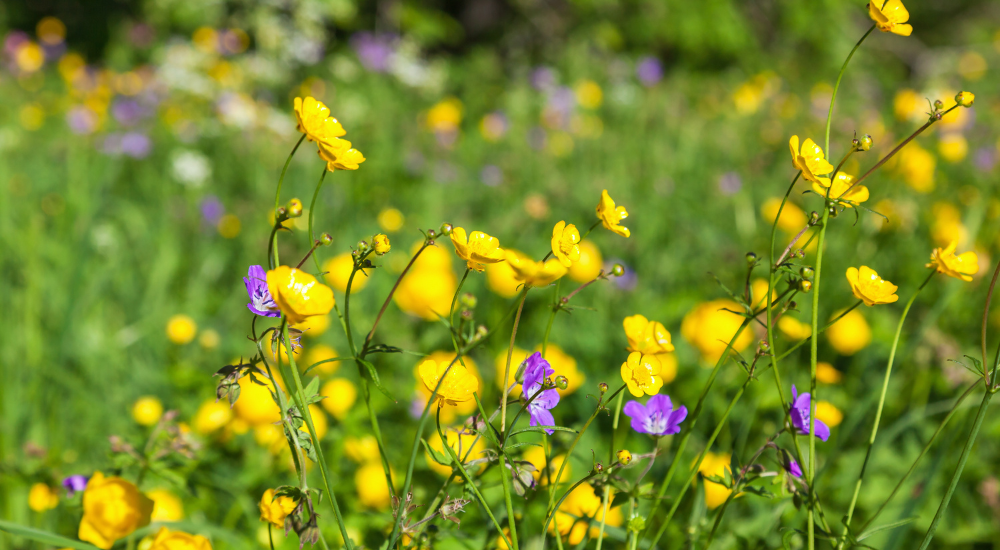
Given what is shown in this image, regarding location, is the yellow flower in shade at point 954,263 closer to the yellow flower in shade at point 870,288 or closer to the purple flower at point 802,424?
the yellow flower in shade at point 870,288

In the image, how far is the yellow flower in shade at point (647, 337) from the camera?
0.63 metres

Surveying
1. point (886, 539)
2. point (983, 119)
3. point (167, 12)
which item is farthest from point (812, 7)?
point (167, 12)

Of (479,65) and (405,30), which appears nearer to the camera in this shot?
(479,65)

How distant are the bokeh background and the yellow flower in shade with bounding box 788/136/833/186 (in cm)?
49

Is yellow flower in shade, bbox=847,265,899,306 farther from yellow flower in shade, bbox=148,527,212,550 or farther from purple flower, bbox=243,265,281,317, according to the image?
yellow flower in shade, bbox=148,527,212,550

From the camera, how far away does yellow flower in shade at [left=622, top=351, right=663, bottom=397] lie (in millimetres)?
629

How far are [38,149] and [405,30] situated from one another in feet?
9.75

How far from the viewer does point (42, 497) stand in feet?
3.33

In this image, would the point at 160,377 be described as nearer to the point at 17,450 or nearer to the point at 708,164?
the point at 17,450

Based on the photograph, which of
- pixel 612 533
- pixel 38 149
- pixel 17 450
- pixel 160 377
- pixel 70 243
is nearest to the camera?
pixel 612 533

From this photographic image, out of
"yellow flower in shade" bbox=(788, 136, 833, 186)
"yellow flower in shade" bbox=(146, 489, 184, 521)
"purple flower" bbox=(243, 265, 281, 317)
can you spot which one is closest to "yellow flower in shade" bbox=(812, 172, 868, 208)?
"yellow flower in shade" bbox=(788, 136, 833, 186)

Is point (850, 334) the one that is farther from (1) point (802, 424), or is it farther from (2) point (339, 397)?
(2) point (339, 397)

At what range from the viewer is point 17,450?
1.36 m

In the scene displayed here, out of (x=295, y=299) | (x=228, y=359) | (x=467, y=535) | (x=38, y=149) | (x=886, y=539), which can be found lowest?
(x=38, y=149)
